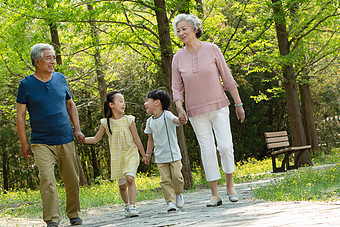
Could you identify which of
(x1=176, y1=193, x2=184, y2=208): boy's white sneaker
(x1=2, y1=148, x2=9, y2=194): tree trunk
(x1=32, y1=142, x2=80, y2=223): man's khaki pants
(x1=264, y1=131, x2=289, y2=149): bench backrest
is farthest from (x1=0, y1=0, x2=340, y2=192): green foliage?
(x1=176, y1=193, x2=184, y2=208): boy's white sneaker

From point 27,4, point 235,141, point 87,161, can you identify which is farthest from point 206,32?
point 87,161

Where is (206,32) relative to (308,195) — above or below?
above

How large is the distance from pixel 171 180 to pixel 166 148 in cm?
43

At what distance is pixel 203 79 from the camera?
581 cm

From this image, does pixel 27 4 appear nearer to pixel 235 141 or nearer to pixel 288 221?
pixel 288 221

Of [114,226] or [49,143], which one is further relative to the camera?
[49,143]

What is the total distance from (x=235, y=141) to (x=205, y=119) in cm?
1781

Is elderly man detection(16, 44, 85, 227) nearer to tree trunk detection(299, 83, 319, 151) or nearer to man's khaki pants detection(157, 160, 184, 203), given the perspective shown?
man's khaki pants detection(157, 160, 184, 203)

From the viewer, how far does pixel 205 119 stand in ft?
19.4

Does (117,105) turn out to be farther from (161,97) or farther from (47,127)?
(47,127)

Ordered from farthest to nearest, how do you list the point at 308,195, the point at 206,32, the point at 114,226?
the point at 206,32 < the point at 308,195 < the point at 114,226

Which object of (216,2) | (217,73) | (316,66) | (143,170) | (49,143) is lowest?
(143,170)

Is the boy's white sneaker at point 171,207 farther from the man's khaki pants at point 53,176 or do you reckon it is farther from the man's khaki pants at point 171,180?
the man's khaki pants at point 53,176

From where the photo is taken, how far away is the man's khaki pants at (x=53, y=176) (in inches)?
215
